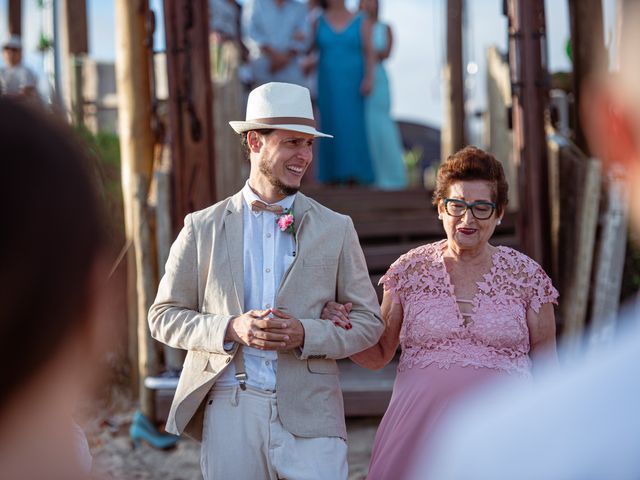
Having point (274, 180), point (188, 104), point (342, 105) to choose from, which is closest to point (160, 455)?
point (188, 104)

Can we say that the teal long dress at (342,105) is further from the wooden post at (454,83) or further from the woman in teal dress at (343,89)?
the wooden post at (454,83)

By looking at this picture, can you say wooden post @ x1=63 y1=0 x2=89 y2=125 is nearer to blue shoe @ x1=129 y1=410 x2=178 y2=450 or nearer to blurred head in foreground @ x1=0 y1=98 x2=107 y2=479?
blue shoe @ x1=129 y1=410 x2=178 y2=450

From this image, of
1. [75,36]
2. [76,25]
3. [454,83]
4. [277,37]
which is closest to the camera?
[277,37]

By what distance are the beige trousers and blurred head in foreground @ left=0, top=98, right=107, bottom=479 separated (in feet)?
8.06

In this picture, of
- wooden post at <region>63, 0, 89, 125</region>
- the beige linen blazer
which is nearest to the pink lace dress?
the beige linen blazer

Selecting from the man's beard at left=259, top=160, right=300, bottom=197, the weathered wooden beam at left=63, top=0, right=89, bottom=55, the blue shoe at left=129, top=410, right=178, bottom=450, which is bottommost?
the blue shoe at left=129, top=410, right=178, bottom=450

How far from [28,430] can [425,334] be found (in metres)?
2.88

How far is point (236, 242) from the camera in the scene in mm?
3598

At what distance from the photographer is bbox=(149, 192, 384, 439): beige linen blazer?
348 centimetres

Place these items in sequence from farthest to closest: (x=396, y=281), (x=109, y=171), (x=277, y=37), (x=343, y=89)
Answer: (x=277, y=37) < (x=343, y=89) < (x=396, y=281) < (x=109, y=171)

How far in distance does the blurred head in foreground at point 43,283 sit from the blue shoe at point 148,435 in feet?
17.9

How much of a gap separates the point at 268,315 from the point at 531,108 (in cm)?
413

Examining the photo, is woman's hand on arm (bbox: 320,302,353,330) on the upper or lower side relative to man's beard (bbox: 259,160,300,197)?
lower

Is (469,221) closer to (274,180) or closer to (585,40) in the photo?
(274,180)
